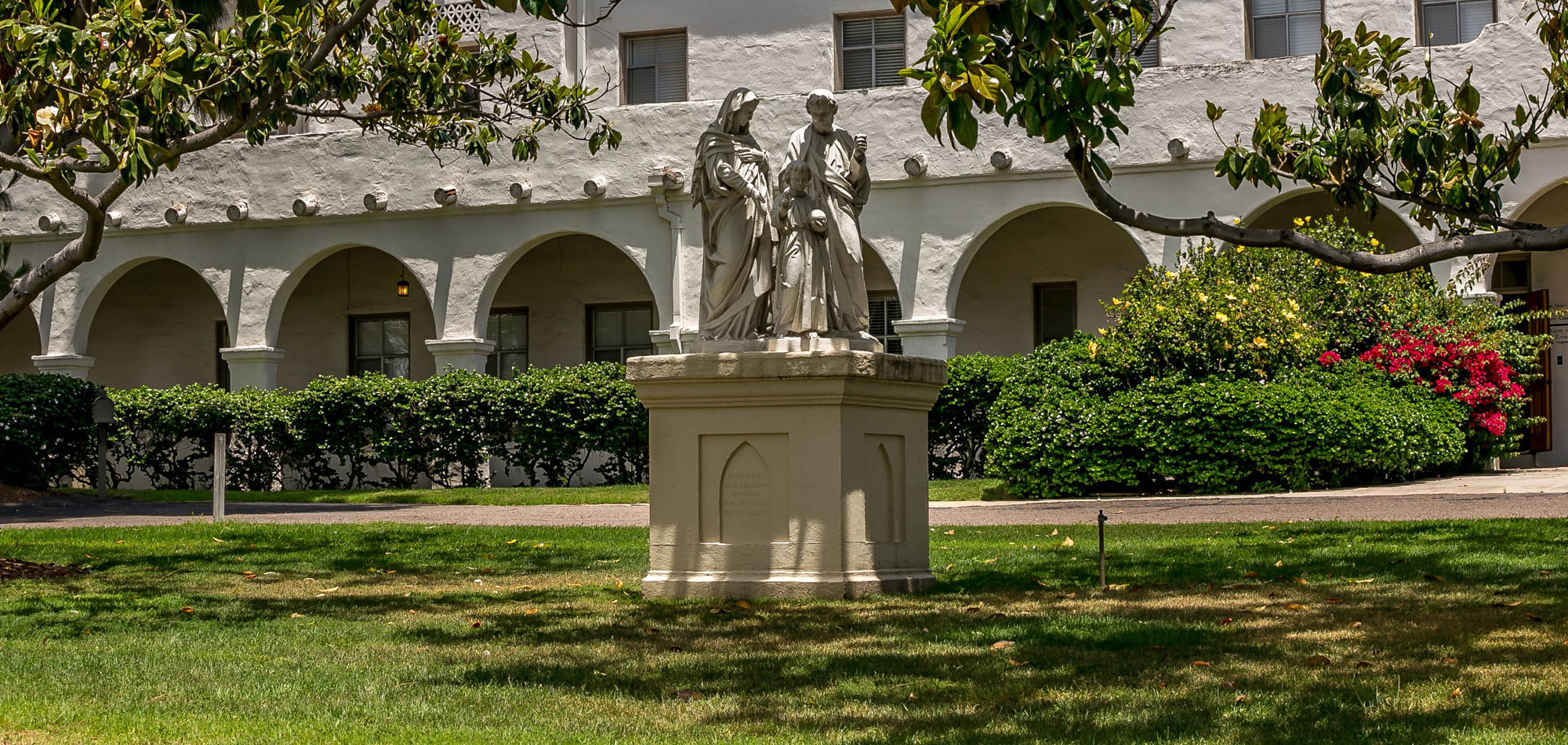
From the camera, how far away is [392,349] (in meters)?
25.1

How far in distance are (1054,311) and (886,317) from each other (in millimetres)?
2207

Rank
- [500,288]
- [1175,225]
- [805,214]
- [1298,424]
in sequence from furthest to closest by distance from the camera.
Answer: [500,288], [1298,424], [805,214], [1175,225]

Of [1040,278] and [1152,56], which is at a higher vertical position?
[1152,56]

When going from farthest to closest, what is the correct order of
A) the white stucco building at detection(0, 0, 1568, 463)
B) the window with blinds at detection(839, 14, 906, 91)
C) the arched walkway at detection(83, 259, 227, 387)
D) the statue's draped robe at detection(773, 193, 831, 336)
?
1. the arched walkway at detection(83, 259, 227, 387)
2. the window with blinds at detection(839, 14, 906, 91)
3. the white stucco building at detection(0, 0, 1568, 463)
4. the statue's draped robe at detection(773, 193, 831, 336)

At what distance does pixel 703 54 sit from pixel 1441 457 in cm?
1069

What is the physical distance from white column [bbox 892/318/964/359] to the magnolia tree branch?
13092mm

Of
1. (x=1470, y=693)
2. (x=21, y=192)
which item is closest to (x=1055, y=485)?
(x=1470, y=693)

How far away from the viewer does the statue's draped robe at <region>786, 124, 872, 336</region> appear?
8.68 meters

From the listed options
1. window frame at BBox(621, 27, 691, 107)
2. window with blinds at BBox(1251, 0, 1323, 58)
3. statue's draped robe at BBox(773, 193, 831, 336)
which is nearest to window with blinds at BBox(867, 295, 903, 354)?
window frame at BBox(621, 27, 691, 107)

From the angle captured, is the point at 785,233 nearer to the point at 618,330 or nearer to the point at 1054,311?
the point at 1054,311

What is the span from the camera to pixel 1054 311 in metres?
22.5

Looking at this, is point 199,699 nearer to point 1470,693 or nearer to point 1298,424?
point 1470,693

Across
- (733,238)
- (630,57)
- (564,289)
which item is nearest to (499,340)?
(564,289)

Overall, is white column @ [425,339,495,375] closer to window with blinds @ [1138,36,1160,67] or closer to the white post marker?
the white post marker
